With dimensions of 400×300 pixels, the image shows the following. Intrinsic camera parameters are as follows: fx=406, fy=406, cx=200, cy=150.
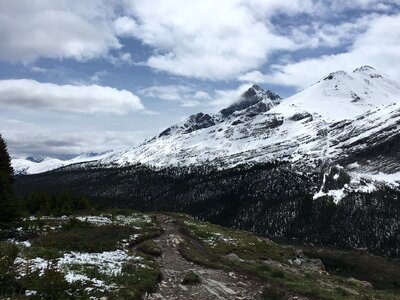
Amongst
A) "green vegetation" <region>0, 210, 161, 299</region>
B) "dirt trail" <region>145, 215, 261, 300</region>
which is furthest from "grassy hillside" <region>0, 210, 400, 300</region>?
"dirt trail" <region>145, 215, 261, 300</region>

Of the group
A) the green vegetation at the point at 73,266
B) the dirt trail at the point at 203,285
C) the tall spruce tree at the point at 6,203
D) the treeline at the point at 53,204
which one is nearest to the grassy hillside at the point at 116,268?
the green vegetation at the point at 73,266

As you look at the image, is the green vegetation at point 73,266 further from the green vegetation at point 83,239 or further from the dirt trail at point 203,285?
the dirt trail at point 203,285

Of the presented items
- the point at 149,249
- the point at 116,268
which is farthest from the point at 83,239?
the point at 116,268

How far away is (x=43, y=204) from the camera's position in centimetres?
7200

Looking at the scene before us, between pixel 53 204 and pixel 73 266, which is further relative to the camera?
pixel 53 204

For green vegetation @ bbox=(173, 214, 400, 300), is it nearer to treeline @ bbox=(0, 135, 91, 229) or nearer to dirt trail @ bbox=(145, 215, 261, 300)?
dirt trail @ bbox=(145, 215, 261, 300)

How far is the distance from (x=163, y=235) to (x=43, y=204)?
30372 millimetres

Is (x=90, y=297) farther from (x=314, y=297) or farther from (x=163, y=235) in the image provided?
(x=163, y=235)

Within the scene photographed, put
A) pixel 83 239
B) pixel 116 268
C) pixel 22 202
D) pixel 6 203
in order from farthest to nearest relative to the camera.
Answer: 1. pixel 22 202
2. pixel 6 203
3. pixel 83 239
4. pixel 116 268

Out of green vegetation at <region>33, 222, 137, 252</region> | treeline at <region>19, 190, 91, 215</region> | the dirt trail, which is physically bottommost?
the dirt trail

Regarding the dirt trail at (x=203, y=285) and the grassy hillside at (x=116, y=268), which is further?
the dirt trail at (x=203, y=285)

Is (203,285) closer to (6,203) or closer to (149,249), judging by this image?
(149,249)

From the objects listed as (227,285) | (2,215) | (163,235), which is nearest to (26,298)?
(227,285)

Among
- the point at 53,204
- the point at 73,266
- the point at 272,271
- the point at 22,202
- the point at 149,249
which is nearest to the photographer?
the point at 73,266
